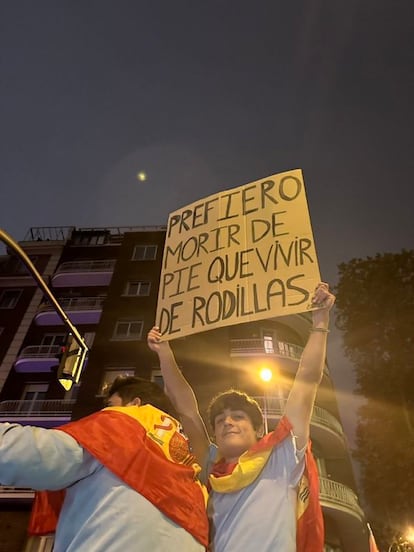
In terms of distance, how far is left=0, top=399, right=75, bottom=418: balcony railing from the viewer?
19.5 metres

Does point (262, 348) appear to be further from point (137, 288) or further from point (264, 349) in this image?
point (137, 288)

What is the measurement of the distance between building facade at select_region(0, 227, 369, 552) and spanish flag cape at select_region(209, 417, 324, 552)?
13.7 meters

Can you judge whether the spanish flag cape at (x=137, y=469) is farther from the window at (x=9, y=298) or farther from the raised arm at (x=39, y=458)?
the window at (x=9, y=298)

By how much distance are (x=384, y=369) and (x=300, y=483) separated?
17483 mm

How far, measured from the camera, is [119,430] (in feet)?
6.57

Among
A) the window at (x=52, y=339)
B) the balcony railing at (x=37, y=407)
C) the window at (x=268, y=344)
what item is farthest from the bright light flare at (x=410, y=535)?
the window at (x=52, y=339)

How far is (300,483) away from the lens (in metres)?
2.43

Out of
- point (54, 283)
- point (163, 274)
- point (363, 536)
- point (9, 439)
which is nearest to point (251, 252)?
point (163, 274)

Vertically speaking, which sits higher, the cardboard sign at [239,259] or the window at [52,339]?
→ the window at [52,339]

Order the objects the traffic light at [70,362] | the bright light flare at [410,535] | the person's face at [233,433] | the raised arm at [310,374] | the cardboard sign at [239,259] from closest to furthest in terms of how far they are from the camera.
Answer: the raised arm at [310,374] < the person's face at [233,433] < the cardboard sign at [239,259] < the traffic light at [70,362] < the bright light flare at [410,535]

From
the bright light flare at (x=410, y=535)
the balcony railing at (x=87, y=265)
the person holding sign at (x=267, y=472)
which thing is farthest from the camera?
the balcony railing at (x=87, y=265)

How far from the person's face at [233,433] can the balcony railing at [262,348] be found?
676 inches

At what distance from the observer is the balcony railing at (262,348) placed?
64.9 ft

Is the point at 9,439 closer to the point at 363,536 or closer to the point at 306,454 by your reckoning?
the point at 306,454
